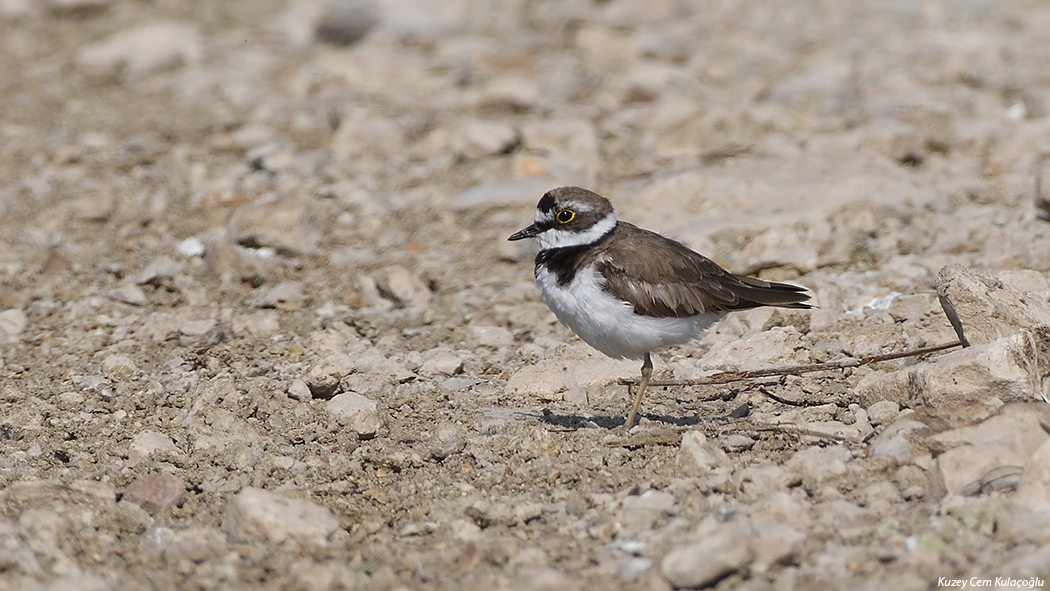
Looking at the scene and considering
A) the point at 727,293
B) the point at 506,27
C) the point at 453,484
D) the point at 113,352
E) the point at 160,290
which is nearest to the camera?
the point at 453,484

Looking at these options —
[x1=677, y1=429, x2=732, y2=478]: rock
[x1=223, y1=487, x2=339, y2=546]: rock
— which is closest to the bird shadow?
[x1=677, y1=429, x2=732, y2=478]: rock

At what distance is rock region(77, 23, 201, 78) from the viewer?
36.9 ft

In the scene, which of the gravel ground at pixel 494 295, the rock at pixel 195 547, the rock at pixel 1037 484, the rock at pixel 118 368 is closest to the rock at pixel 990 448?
the gravel ground at pixel 494 295

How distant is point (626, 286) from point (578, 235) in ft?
1.68

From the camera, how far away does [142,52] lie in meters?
11.4

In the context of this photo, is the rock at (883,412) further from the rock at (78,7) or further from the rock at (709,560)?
the rock at (78,7)

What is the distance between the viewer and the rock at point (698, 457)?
187 inches

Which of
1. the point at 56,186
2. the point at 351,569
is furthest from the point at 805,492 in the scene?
the point at 56,186

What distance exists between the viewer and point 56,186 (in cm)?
898

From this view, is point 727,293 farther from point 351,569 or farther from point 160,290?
point 160,290

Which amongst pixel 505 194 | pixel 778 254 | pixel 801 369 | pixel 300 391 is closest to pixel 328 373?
pixel 300 391

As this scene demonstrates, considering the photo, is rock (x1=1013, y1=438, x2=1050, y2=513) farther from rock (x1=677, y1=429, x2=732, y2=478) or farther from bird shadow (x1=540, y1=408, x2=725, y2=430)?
bird shadow (x1=540, y1=408, x2=725, y2=430)

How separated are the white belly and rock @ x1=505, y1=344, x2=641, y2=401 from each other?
1.84ft

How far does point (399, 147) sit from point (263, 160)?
1.20 m
